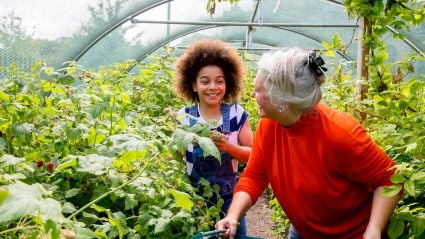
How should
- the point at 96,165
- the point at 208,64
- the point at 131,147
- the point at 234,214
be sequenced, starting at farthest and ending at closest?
the point at 208,64 → the point at 234,214 → the point at 96,165 → the point at 131,147

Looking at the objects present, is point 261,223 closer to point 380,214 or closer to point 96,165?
→ point 380,214

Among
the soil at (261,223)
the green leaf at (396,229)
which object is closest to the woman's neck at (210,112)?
the green leaf at (396,229)

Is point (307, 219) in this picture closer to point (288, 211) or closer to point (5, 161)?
point (288, 211)

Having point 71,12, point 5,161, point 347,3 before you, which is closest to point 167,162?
point 5,161

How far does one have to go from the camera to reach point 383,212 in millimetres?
1508

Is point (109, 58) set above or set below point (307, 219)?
above

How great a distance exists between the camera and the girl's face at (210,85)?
233cm

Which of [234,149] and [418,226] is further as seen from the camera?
[234,149]

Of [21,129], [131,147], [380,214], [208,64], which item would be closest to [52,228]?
[131,147]

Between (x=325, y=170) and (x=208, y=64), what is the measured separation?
104 centimetres

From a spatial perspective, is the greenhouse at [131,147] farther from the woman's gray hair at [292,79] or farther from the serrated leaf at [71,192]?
the woman's gray hair at [292,79]

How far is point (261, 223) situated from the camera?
4.89 meters

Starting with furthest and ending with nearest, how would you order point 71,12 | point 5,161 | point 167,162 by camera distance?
point 71,12 < point 167,162 < point 5,161

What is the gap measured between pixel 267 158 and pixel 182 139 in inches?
23.8
